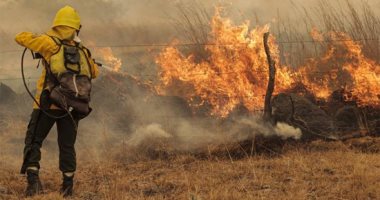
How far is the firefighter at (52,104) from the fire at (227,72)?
5.29 metres

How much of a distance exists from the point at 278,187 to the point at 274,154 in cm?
277

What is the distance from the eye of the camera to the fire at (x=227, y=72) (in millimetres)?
9992

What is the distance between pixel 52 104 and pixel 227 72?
6.37 metres

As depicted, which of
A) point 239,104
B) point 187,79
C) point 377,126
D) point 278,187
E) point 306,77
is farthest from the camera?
point 306,77

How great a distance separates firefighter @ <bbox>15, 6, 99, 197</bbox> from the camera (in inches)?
187

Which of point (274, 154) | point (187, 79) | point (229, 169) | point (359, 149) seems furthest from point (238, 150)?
point (187, 79)

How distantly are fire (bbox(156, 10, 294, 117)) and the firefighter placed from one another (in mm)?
5288

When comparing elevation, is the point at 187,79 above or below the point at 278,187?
above

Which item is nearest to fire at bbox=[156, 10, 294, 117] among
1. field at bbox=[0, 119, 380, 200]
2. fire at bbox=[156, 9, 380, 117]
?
fire at bbox=[156, 9, 380, 117]

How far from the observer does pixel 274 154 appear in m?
7.62

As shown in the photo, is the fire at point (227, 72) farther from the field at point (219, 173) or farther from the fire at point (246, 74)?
the field at point (219, 173)

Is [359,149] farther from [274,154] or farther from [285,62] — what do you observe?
[285,62]

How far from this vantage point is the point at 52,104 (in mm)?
4805

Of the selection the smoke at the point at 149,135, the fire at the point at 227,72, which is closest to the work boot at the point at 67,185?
the smoke at the point at 149,135
